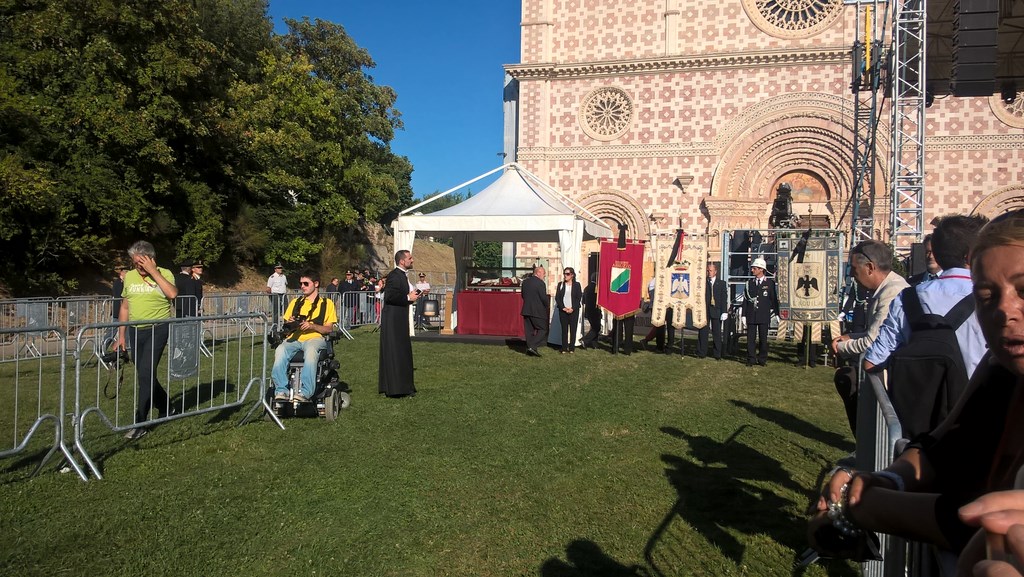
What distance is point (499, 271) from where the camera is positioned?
60.5ft

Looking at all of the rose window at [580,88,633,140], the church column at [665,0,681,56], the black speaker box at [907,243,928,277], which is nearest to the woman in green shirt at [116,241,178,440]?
Answer: the black speaker box at [907,243,928,277]

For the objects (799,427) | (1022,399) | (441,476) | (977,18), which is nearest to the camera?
(1022,399)

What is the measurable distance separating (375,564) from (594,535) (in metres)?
1.37

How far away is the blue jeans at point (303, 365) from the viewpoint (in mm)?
7504

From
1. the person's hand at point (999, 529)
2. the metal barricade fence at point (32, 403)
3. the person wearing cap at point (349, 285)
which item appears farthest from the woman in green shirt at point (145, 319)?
the person wearing cap at point (349, 285)

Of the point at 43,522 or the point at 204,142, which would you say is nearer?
the point at 43,522

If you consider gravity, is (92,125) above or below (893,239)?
above

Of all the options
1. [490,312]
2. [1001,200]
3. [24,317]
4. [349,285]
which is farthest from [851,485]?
[1001,200]

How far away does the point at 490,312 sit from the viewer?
55.1ft

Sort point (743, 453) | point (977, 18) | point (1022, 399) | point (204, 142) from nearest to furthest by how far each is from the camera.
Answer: point (1022, 399) → point (743, 453) → point (977, 18) → point (204, 142)

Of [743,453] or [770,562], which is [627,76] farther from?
[770,562]

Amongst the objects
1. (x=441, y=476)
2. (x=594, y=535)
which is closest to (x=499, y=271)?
(x=441, y=476)

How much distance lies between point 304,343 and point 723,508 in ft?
15.3

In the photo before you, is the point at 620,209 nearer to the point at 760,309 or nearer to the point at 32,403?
the point at 760,309
